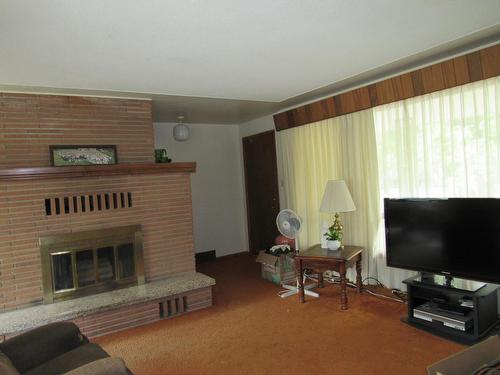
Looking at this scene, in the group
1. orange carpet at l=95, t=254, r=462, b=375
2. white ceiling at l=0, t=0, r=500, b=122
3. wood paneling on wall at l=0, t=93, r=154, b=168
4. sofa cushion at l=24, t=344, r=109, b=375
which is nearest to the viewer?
white ceiling at l=0, t=0, r=500, b=122

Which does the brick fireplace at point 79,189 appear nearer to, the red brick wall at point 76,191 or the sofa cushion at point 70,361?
the red brick wall at point 76,191

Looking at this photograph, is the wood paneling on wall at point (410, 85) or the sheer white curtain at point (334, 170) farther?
the sheer white curtain at point (334, 170)

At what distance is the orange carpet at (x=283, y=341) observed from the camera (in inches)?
94.0

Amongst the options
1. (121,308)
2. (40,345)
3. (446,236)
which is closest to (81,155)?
(121,308)

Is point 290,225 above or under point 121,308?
above

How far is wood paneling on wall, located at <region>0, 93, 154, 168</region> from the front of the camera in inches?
125

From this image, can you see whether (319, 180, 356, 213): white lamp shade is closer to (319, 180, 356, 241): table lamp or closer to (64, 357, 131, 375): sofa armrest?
(319, 180, 356, 241): table lamp

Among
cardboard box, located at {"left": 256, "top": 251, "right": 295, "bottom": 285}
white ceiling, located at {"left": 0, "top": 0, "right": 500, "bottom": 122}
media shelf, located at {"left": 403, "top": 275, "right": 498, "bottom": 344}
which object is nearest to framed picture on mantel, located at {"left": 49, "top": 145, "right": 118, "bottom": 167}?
white ceiling, located at {"left": 0, "top": 0, "right": 500, "bottom": 122}

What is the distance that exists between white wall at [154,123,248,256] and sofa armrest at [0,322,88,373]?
11.0 feet

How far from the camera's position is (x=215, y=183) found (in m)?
5.73

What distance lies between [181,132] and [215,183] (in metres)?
1.12

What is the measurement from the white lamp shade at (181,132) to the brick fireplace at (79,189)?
117 cm

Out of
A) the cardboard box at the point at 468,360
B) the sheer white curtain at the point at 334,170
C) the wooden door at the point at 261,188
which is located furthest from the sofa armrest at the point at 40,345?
the wooden door at the point at 261,188

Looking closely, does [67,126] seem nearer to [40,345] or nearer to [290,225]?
[40,345]
